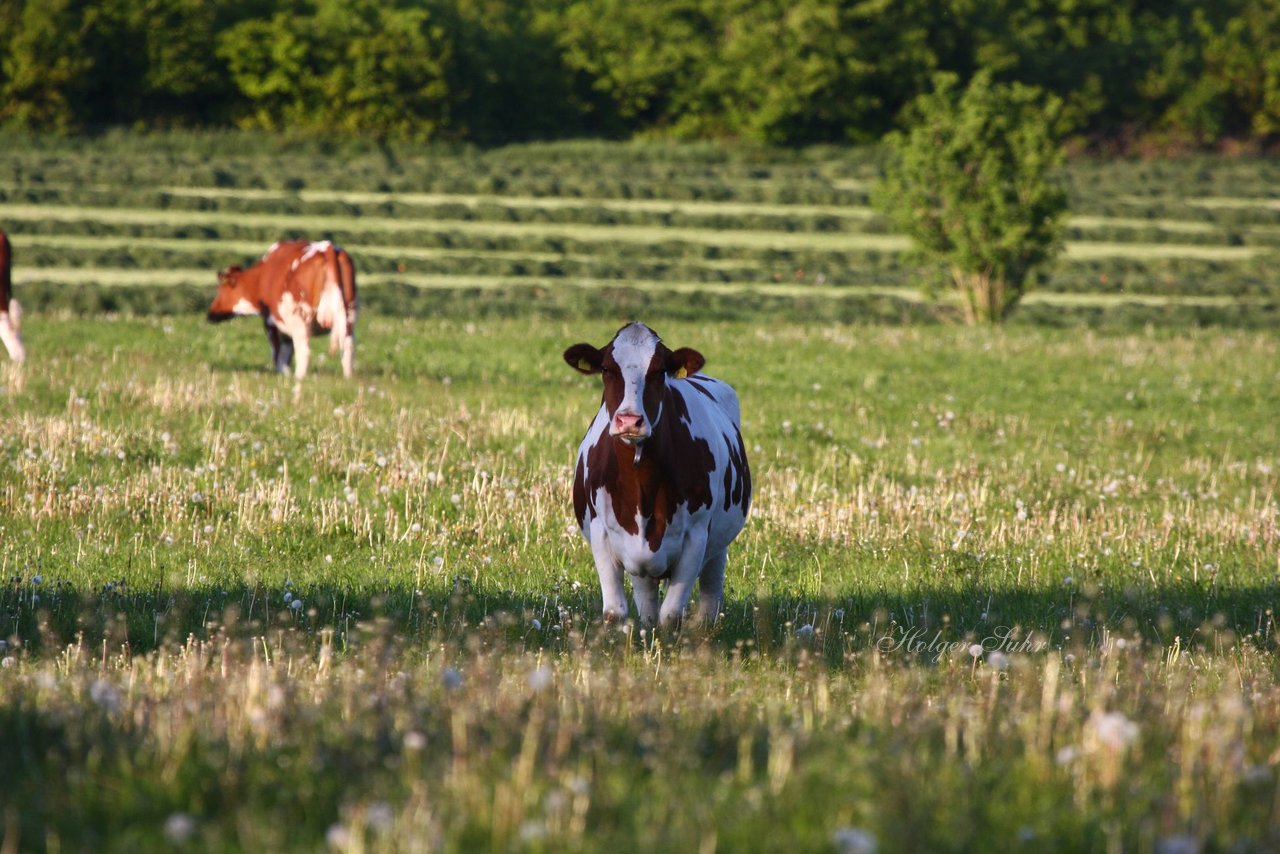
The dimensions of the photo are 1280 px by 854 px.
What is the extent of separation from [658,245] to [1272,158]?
3653 centimetres

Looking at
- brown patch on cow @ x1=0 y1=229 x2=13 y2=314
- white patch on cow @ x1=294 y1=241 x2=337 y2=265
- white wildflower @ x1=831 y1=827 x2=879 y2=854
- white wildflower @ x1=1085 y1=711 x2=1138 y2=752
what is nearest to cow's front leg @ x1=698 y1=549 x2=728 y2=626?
white wildflower @ x1=1085 y1=711 x2=1138 y2=752

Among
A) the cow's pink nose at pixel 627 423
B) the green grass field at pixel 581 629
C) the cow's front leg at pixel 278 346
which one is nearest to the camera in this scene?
the green grass field at pixel 581 629

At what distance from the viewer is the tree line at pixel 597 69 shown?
6862 cm

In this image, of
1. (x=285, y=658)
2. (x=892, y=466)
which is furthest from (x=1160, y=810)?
(x=892, y=466)

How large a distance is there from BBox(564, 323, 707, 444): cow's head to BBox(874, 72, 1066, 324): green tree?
2940 cm

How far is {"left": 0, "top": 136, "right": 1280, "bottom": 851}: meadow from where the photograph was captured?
4.14 meters

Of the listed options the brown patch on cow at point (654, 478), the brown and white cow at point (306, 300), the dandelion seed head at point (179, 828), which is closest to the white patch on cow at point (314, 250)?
the brown and white cow at point (306, 300)

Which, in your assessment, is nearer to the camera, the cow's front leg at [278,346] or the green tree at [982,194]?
the cow's front leg at [278,346]

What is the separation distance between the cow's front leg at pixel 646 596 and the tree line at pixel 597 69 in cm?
6172

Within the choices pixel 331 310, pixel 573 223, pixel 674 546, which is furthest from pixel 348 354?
pixel 573 223

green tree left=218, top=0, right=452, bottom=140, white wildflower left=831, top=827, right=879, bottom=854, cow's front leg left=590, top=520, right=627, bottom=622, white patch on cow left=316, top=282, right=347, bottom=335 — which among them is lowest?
cow's front leg left=590, top=520, right=627, bottom=622

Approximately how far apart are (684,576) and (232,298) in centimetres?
1862

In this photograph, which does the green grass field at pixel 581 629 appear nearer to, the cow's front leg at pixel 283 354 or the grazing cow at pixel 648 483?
the grazing cow at pixel 648 483

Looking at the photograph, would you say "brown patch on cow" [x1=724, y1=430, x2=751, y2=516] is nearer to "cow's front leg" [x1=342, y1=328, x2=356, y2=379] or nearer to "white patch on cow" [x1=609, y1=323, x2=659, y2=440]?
"white patch on cow" [x1=609, y1=323, x2=659, y2=440]
